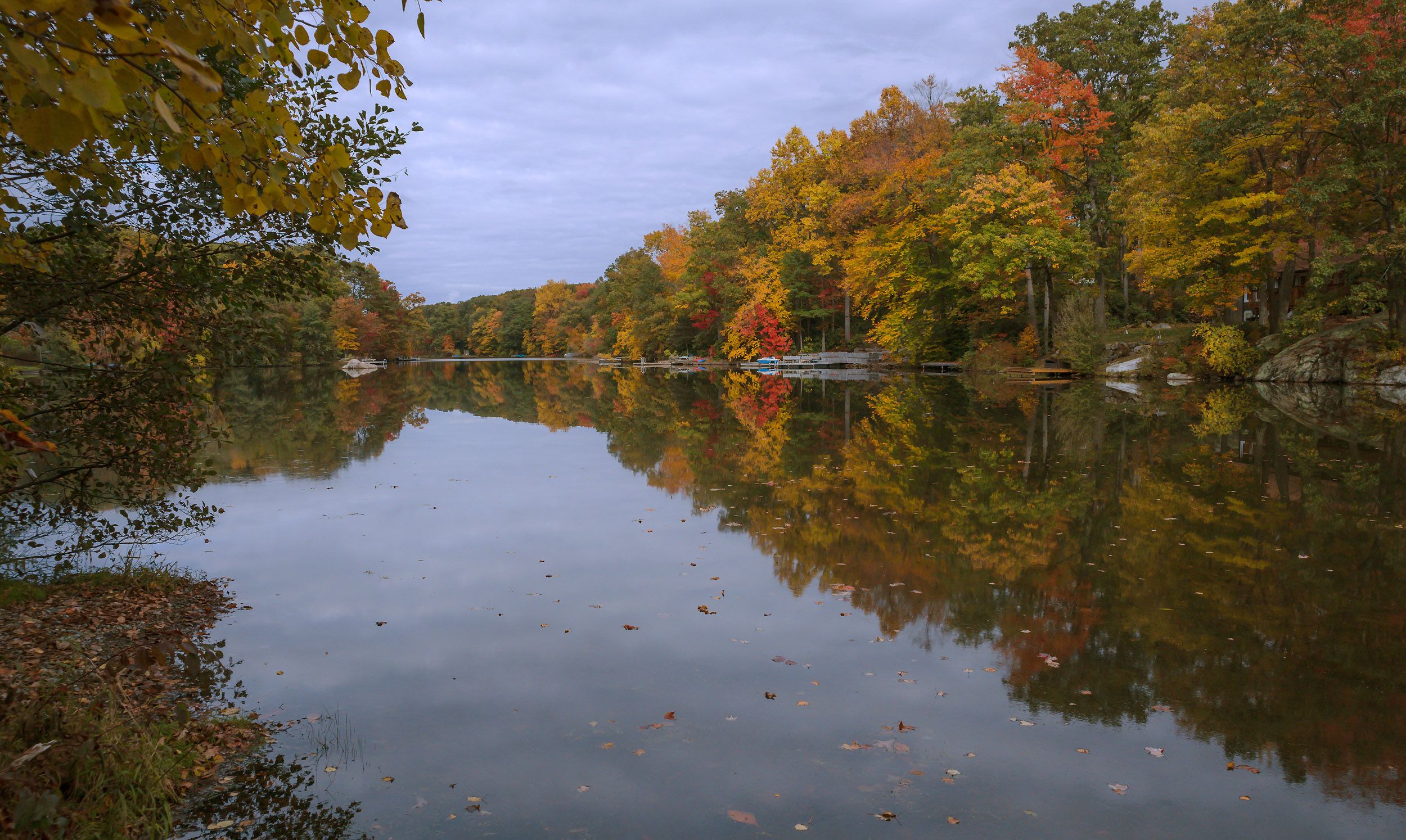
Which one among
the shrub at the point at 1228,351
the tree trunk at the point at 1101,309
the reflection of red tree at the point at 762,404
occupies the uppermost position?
the tree trunk at the point at 1101,309

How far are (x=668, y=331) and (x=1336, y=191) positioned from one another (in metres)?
46.3

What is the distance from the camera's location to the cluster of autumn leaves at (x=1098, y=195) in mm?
22953

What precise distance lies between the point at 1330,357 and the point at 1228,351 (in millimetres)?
2826

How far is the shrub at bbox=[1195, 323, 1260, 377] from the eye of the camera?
27797mm

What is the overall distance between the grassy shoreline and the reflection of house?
29075 mm

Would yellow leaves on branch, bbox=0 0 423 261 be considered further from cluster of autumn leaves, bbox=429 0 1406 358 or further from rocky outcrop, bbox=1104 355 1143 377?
rocky outcrop, bbox=1104 355 1143 377

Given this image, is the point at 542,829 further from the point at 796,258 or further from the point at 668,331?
the point at 668,331

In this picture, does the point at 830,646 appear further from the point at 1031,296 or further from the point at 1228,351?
the point at 1031,296

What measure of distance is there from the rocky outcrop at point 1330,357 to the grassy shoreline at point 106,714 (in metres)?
29.9

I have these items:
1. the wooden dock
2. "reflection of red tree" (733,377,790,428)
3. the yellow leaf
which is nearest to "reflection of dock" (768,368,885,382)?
"reflection of red tree" (733,377,790,428)

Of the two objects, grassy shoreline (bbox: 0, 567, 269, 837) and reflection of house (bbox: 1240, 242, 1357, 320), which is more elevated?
reflection of house (bbox: 1240, 242, 1357, 320)

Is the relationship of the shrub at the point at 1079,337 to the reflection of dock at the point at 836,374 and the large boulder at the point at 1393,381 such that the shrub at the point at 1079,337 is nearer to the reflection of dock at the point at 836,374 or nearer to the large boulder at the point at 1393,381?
the reflection of dock at the point at 836,374

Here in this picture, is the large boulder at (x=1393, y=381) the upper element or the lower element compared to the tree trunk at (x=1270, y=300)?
lower

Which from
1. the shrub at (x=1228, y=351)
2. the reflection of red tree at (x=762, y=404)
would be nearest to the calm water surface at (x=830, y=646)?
the reflection of red tree at (x=762, y=404)
